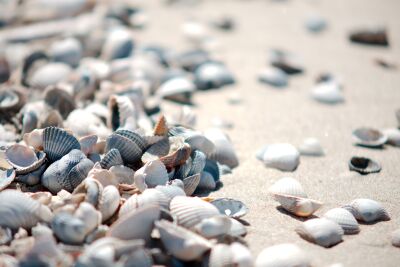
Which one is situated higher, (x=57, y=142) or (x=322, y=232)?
(x=57, y=142)

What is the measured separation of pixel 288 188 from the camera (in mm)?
2768

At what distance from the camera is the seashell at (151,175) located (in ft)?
8.53

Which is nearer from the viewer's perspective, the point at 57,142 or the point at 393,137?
the point at 57,142

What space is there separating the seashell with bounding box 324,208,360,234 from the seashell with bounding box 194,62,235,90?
207cm

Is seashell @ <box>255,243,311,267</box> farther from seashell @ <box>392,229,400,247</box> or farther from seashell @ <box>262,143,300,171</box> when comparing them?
seashell @ <box>262,143,300,171</box>

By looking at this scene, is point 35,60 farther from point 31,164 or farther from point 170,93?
point 31,164

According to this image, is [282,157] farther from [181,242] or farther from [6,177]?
[6,177]

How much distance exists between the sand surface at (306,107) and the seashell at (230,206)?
0.07 meters

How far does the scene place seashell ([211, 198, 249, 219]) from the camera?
256 cm

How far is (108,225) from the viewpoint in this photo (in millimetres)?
2439

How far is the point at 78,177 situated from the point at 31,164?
293mm

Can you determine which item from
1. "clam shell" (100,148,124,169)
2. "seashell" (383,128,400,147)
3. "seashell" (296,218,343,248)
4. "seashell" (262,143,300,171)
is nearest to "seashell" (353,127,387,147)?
"seashell" (383,128,400,147)

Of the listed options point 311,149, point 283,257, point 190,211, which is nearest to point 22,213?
point 190,211

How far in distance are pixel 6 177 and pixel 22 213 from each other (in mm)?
413
